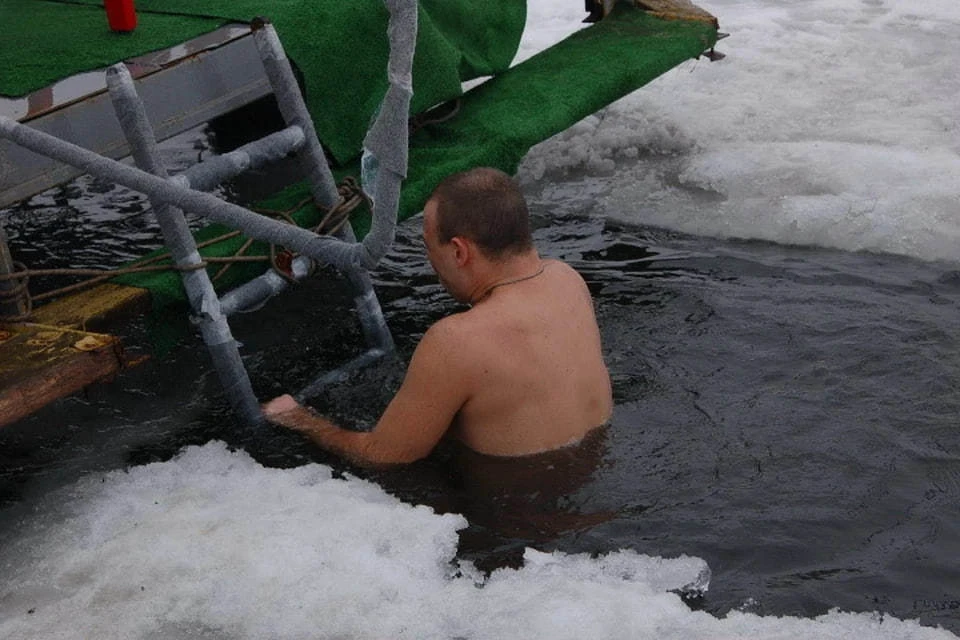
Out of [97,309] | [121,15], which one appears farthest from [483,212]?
[121,15]

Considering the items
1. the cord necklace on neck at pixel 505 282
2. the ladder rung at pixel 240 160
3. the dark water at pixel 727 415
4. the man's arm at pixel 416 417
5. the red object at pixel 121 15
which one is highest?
the red object at pixel 121 15

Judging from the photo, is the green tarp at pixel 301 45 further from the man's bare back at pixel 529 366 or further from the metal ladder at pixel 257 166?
the man's bare back at pixel 529 366

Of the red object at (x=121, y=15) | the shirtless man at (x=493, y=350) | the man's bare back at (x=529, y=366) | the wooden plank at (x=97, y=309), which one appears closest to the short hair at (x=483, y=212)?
the shirtless man at (x=493, y=350)

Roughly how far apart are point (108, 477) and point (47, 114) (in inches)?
50.5

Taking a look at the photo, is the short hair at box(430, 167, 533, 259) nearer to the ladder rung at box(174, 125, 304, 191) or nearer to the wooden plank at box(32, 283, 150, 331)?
the ladder rung at box(174, 125, 304, 191)

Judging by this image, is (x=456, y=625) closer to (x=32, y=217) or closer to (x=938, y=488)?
(x=938, y=488)

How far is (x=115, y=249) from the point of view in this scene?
6.37 meters

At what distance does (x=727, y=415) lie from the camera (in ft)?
15.0

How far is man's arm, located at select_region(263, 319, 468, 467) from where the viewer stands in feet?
12.9

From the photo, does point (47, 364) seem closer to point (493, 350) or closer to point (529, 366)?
point (493, 350)

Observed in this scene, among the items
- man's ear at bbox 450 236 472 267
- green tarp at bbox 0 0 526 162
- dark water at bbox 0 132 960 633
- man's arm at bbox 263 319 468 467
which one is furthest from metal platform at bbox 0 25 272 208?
man's ear at bbox 450 236 472 267

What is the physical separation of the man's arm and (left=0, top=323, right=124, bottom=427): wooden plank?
0.81 meters

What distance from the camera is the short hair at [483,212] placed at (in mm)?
4035

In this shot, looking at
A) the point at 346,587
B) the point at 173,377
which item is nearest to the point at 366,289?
the point at 173,377
